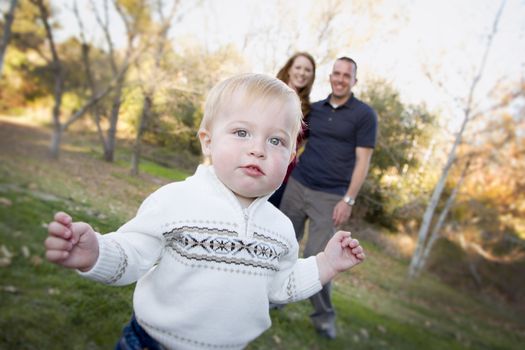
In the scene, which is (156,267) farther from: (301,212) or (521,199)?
(521,199)

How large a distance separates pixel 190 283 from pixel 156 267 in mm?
167

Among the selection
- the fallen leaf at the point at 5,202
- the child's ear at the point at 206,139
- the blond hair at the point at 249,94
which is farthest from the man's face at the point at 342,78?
the fallen leaf at the point at 5,202

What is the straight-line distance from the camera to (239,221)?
1.16 m

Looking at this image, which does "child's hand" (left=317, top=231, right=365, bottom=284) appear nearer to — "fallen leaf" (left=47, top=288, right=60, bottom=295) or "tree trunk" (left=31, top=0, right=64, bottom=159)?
"fallen leaf" (left=47, top=288, right=60, bottom=295)

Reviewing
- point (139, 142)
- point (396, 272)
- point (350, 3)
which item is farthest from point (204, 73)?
point (396, 272)

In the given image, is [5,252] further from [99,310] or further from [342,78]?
[342,78]

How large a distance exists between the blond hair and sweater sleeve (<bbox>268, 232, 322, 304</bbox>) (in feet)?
1.50

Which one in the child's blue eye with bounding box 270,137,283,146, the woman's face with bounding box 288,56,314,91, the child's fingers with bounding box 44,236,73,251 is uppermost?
the woman's face with bounding box 288,56,314,91

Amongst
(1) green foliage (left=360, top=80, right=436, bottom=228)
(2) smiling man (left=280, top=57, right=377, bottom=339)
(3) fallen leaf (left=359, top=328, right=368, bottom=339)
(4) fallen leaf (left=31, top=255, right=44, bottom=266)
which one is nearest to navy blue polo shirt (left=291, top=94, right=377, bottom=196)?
(2) smiling man (left=280, top=57, right=377, bottom=339)

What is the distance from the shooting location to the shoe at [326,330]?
2.96 m

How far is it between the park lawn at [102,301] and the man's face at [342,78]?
179 cm

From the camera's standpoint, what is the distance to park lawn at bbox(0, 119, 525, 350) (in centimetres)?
202

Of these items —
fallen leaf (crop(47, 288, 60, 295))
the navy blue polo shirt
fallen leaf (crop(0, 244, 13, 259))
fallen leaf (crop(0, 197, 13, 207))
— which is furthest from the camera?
fallen leaf (crop(0, 197, 13, 207))

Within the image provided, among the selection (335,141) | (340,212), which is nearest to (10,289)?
(340,212)
